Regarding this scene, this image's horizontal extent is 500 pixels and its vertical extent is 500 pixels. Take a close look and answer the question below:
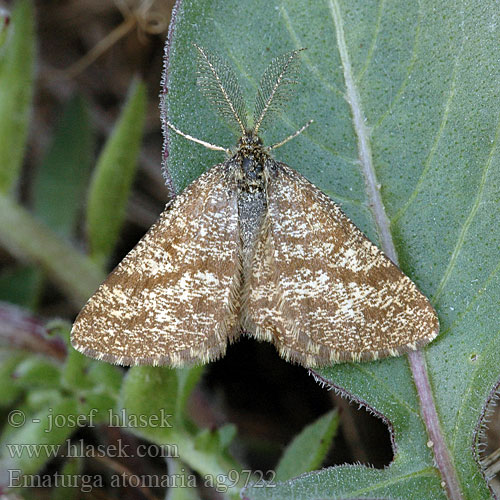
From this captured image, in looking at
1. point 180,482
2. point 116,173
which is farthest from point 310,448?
point 116,173

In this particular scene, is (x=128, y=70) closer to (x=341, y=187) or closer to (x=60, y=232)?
(x=60, y=232)

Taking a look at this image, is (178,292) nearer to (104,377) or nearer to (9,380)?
(104,377)

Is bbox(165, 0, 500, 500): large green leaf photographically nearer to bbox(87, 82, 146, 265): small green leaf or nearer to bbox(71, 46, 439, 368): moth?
bbox(71, 46, 439, 368): moth

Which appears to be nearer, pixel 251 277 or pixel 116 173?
pixel 251 277

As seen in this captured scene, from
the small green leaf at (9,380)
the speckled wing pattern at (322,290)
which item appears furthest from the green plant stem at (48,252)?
the speckled wing pattern at (322,290)

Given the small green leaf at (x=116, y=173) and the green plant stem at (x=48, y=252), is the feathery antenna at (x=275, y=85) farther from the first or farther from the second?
the green plant stem at (x=48, y=252)

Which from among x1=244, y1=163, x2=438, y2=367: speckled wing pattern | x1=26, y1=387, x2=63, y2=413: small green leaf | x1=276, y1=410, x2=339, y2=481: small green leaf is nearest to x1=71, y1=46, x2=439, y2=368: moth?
x1=244, y1=163, x2=438, y2=367: speckled wing pattern

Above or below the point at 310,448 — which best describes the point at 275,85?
above

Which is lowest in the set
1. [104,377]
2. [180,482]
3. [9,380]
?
[180,482]
